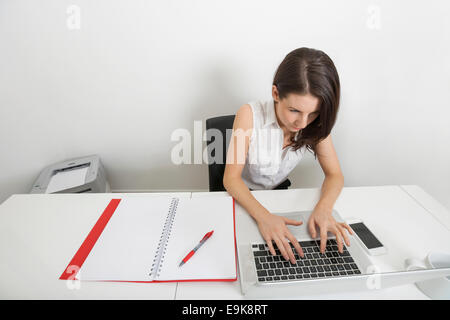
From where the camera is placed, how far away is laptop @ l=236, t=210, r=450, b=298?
55cm

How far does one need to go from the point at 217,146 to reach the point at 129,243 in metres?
0.51

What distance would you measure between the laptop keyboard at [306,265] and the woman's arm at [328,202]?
0.07 ft

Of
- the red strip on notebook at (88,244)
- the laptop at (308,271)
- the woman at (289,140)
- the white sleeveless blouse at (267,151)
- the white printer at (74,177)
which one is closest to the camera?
the laptop at (308,271)

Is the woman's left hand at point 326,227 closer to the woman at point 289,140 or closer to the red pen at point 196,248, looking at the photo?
the woman at point 289,140

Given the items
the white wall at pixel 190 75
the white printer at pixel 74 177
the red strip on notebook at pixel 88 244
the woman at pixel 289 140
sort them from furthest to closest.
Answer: the white printer at pixel 74 177
the white wall at pixel 190 75
the woman at pixel 289 140
the red strip on notebook at pixel 88 244

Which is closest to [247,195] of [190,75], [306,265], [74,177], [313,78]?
[306,265]

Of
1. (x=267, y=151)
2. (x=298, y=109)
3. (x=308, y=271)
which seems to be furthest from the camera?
(x=267, y=151)

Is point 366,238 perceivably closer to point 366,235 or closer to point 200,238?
point 366,235

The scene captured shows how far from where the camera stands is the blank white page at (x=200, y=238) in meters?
0.63

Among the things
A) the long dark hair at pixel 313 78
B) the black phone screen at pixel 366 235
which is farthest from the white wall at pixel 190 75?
the black phone screen at pixel 366 235

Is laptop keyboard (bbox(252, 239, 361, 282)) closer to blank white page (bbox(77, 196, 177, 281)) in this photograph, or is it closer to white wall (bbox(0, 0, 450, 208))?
blank white page (bbox(77, 196, 177, 281))

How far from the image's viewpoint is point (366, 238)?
2.40 ft

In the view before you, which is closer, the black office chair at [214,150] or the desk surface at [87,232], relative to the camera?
the desk surface at [87,232]

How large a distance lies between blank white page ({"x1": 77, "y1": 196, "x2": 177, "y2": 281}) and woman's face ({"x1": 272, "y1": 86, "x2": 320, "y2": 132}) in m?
0.49
